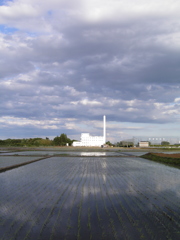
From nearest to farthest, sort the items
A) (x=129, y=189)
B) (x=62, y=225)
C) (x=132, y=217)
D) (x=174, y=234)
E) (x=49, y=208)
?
(x=174, y=234) < (x=62, y=225) < (x=132, y=217) < (x=49, y=208) < (x=129, y=189)

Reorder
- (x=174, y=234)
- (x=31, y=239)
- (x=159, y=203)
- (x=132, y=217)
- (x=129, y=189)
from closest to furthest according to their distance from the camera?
(x=31, y=239), (x=174, y=234), (x=132, y=217), (x=159, y=203), (x=129, y=189)

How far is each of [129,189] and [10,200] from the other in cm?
408

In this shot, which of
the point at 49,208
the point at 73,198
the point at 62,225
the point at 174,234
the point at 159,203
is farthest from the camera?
the point at 73,198

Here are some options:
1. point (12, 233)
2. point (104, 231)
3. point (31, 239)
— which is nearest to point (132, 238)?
point (104, 231)

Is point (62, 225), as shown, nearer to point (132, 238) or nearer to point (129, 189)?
point (132, 238)

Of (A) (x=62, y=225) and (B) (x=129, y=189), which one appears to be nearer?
(A) (x=62, y=225)

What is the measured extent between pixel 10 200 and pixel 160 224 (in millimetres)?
→ 4255

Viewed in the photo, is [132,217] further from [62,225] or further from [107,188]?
[107,188]

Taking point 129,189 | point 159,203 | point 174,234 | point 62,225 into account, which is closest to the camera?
point 174,234

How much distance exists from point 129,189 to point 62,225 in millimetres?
4458

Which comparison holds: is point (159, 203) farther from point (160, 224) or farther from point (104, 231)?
point (104, 231)

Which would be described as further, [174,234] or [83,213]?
[83,213]

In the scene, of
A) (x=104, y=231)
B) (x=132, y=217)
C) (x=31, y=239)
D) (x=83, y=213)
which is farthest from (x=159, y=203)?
(x=31, y=239)

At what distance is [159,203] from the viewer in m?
7.04
